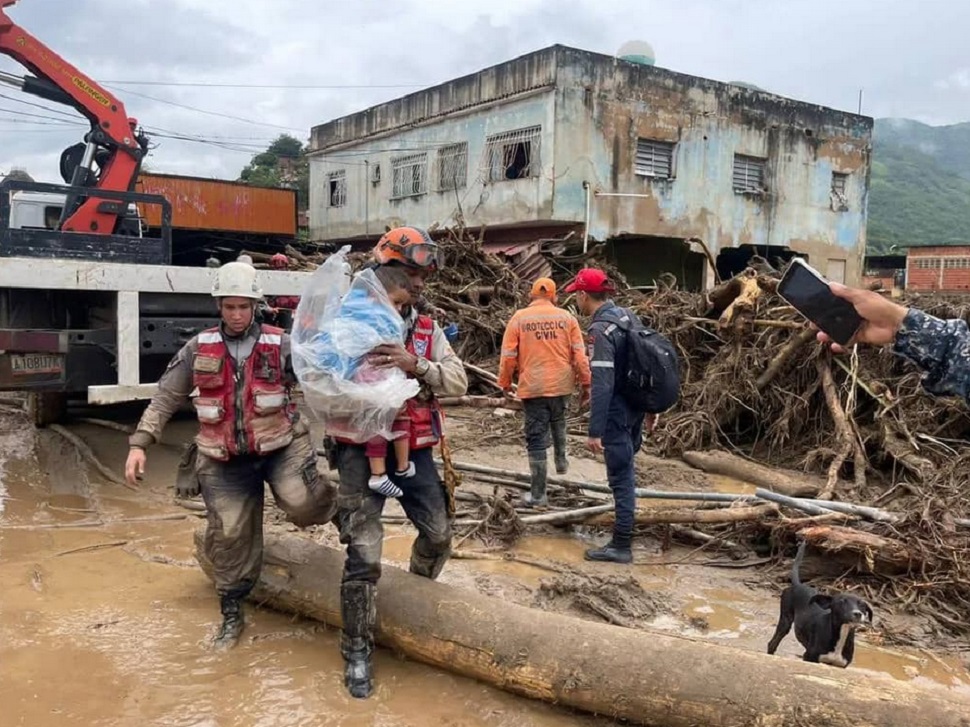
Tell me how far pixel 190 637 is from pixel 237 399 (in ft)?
3.79

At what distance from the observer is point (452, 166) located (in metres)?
20.7

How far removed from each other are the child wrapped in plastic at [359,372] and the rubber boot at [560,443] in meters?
3.19

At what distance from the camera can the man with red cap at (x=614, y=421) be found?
5.00 meters

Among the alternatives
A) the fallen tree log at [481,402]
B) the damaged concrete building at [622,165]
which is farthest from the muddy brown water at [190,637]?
the damaged concrete building at [622,165]

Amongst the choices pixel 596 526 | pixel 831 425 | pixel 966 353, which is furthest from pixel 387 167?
pixel 966 353

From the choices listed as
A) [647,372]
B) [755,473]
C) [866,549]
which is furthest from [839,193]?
[866,549]

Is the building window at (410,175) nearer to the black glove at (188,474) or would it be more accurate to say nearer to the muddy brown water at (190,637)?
the muddy brown water at (190,637)

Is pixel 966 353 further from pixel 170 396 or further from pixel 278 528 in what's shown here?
pixel 278 528

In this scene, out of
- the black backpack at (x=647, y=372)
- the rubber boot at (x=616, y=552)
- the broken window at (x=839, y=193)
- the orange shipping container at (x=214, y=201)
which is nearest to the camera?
the black backpack at (x=647, y=372)

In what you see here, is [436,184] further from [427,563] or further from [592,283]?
[427,563]

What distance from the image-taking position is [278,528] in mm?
5414

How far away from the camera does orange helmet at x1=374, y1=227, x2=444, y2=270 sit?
3547 mm

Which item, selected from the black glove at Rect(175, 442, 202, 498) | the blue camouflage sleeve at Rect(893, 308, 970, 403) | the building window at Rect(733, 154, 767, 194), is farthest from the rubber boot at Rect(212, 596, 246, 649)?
the building window at Rect(733, 154, 767, 194)

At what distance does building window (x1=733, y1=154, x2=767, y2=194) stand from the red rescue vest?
19.1 m
